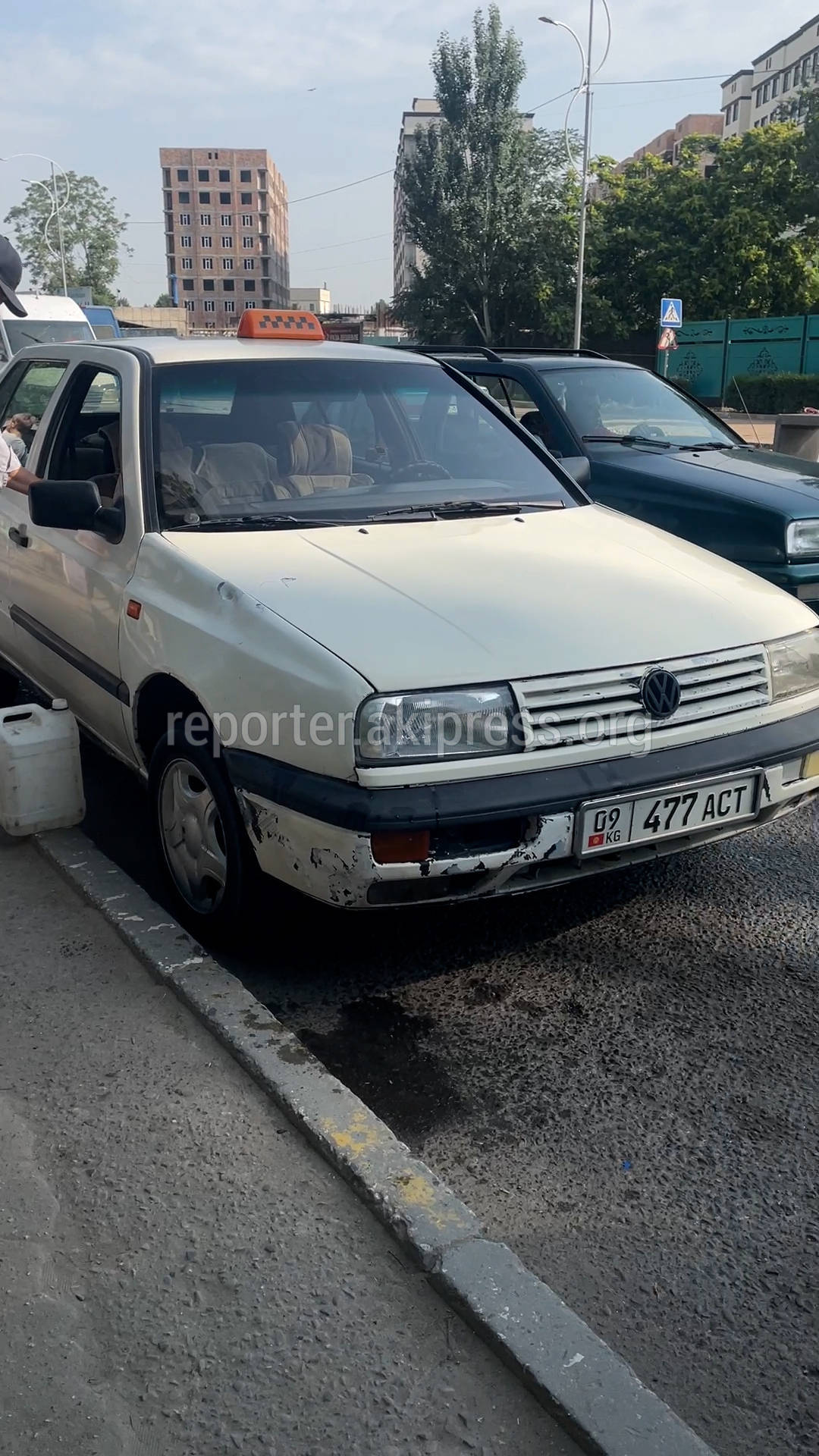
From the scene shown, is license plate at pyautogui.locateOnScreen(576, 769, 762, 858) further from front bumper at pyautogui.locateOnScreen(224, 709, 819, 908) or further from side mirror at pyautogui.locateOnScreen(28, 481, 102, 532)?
side mirror at pyautogui.locateOnScreen(28, 481, 102, 532)

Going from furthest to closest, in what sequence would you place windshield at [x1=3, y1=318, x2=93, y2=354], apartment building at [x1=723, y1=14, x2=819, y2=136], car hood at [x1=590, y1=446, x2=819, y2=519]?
apartment building at [x1=723, y1=14, x2=819, y2=136], windshield at [x1=3, y1=318, x2=93, y2=354], car hood at [x1=590, y1=446, x2=819, y2=519]

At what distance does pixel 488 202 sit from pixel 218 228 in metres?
104

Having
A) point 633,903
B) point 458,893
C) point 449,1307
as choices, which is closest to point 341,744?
point 458,893

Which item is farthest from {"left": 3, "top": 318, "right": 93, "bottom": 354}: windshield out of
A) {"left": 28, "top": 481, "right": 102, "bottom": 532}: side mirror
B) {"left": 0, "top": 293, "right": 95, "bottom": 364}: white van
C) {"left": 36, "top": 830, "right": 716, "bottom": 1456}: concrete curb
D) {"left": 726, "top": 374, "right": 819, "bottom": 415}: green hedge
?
{"left": 726, "top": 374, "right": 819, "bottom": 415}: green hedge

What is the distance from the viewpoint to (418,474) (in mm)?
4281

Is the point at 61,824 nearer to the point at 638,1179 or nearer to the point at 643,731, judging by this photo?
the point at 643,731

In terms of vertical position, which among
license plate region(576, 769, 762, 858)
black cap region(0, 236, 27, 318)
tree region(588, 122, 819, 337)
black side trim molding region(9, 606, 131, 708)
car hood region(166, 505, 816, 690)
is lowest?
license plate region(576, 769, 762, 858)

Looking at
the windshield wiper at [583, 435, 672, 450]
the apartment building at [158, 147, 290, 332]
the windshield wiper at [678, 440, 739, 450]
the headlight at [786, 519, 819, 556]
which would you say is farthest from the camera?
the apartment building at [158, 147, 290, 332]

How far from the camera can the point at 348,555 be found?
3549 mm

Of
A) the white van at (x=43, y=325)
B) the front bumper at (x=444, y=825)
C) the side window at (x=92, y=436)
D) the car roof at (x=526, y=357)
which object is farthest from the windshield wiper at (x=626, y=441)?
the white van at (x=43, y=325)

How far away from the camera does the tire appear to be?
3.30 meters

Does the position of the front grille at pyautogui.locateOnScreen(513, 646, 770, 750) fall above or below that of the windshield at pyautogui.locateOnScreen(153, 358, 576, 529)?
below

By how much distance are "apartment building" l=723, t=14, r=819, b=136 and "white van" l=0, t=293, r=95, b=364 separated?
6372 centimetres

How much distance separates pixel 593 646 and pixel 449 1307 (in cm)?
165
